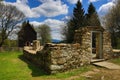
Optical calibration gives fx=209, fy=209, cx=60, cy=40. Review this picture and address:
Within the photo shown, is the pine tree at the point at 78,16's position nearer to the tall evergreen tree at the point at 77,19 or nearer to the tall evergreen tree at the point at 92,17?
the tall evergreen tree at the point at 77,19

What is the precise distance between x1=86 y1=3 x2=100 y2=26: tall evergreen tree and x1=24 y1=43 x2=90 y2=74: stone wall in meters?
25.8

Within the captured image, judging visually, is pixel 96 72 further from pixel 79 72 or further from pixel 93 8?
pixel 93 8

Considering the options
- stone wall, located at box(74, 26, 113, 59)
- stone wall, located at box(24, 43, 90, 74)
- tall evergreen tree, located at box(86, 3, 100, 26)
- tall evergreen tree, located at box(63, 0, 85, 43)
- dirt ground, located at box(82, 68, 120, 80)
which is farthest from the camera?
tall evergreen tree, located at box(86, 3, 100, 26)

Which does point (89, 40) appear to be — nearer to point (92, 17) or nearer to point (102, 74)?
point (102, 74)

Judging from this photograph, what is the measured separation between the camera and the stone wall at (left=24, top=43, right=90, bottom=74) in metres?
12.1

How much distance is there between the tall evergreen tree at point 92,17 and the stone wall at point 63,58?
25802 millimetres

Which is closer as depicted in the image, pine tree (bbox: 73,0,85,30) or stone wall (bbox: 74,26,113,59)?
stone wall (bbox: 74,26,113,59)

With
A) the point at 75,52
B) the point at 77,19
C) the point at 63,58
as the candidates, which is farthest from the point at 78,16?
the point at 63,58

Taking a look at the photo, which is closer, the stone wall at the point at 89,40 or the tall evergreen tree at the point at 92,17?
the stone wall at the point at 89,40

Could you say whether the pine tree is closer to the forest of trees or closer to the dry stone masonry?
the forest of trees

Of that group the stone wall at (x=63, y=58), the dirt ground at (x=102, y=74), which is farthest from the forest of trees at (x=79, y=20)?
the dirt ground at (x=102, y=74)

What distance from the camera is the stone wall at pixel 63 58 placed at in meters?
12.1

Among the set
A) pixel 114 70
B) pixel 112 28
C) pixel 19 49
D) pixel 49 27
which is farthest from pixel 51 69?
pixel 49 27

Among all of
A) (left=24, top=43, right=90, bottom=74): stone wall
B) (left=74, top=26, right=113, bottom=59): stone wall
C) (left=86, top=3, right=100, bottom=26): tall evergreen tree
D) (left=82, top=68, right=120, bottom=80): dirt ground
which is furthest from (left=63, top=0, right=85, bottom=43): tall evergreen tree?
(left=82, top=68, right=120, bottom=80): dirt ground
